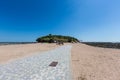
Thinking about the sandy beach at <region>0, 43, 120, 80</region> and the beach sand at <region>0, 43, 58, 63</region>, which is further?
the beach sand at <region>0, 43, 58, 63</region>

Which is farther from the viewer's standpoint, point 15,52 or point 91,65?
point 15,52

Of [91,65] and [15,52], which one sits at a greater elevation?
[15,52]

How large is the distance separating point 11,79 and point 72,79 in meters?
3.31

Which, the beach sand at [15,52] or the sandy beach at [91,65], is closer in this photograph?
the sandy beach at [91,65]

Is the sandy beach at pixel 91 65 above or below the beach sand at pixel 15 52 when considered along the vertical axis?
below

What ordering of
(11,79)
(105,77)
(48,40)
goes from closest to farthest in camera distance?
(11,79), (105,77), (48,40)

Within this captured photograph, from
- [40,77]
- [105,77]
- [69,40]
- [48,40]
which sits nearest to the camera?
[40,77]

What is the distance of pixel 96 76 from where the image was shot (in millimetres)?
8773

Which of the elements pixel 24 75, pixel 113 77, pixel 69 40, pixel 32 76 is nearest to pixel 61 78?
pixel 32 76

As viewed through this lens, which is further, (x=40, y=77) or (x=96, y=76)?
(x=96, y=76)

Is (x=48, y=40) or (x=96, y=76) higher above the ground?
(x=48, y=40)

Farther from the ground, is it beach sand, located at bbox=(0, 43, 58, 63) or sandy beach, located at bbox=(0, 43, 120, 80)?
beach sand, located at bbox=(0, 43, 58, 63)

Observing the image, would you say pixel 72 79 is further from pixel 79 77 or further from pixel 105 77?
pixel 105 77

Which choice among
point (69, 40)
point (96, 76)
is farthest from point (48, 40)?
point (96, 76)
